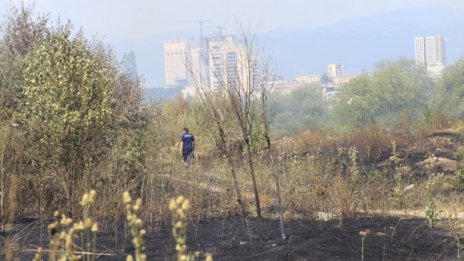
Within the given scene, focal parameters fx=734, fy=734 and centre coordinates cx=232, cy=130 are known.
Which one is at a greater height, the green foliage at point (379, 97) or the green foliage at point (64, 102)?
the green foliage at point (379, 97)

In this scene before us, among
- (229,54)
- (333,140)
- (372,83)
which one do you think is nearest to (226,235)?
(229,54)

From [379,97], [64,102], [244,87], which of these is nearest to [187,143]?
[64,102]

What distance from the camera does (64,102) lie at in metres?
10.2

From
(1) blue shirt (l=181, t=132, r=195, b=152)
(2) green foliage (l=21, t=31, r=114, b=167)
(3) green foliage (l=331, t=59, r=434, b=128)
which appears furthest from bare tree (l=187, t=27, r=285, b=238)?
(3) green foliage (l=331, t=59, r=434, b=128)

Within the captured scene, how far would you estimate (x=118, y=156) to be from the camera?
42.2ft

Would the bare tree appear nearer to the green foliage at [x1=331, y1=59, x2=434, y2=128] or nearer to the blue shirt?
the blue shirt

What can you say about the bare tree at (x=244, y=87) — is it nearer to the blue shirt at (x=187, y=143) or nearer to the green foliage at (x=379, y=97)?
the blue shirt at (x=187, y=143)

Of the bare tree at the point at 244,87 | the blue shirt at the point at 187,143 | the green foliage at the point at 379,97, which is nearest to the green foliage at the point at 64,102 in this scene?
the bare tree at the point at 244,87

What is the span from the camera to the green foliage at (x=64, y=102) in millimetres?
10172

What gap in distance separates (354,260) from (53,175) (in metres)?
5.07

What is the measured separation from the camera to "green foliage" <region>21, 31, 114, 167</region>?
10172 mm

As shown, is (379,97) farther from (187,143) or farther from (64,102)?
(64,102)

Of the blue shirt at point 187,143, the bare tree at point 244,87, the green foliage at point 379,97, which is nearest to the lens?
the bare tree at point 244,87

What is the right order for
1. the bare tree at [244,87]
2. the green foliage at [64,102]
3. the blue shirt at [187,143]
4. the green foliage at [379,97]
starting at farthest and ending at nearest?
the green foliage at [379,97], the blue shirt at [187,143], the green foliage at [64,102], the bare tree at [244,87]
